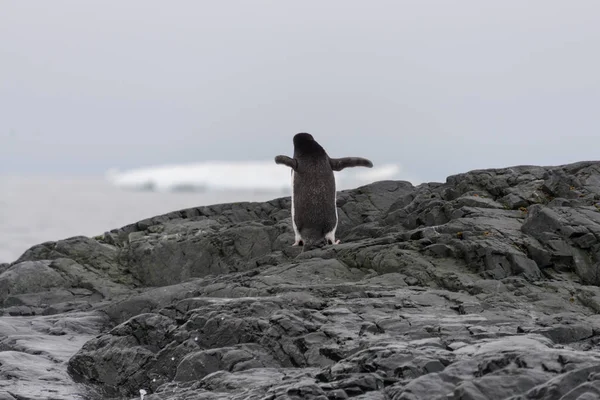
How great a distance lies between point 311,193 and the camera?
68.0ft

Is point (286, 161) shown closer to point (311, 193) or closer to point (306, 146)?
point (306, 146)

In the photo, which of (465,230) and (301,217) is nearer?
(465,230)

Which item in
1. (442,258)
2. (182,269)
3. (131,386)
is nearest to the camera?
(131,386)

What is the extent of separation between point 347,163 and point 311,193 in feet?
7.53

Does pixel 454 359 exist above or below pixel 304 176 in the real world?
below

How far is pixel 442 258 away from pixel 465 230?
1.05 meters

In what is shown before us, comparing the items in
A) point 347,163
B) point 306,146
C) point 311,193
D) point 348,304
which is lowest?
point 348,304

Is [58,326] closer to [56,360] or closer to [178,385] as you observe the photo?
[56,360]

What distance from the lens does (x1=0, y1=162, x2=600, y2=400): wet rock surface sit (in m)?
9.45

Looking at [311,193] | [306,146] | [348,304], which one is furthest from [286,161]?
[348,304]

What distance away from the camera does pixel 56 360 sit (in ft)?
47.8

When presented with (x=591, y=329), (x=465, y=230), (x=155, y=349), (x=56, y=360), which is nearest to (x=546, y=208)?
(x=465, y=230)

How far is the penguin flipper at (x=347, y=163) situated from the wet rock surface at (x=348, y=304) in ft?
5.33

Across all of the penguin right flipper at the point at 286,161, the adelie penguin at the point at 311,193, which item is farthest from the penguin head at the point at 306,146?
the penguin right flipper at the point at 286,161
